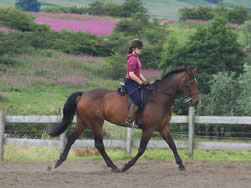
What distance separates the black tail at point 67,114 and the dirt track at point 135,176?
85cm

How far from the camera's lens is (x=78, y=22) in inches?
2329

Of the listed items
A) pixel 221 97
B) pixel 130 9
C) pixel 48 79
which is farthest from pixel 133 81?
pixel 130 9

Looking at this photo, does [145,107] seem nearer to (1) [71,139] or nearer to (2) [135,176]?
(2) [135,176]

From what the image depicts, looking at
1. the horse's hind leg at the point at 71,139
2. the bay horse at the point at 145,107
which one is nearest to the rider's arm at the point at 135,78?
the bay horse at the point at 145,107

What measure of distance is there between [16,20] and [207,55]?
78.3 feet

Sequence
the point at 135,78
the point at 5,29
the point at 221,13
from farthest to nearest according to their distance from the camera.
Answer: the point at 221,13
the point at 5,29
the point at 135,78

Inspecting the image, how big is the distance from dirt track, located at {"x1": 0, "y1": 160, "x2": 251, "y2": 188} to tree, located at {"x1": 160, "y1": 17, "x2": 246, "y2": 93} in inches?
775

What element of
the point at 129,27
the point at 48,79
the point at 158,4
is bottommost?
the point at 158,4

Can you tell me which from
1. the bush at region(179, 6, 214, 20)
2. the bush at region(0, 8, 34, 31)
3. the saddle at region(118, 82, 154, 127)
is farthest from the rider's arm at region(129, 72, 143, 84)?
the bush at region(179, 6, 214, 20)

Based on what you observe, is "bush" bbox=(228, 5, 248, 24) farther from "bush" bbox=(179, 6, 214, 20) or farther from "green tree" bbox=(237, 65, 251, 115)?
"green tree" bbox=(237, 65, 251, 115)

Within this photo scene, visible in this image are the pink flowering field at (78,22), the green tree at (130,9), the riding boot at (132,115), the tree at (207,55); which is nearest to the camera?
the riding boot at (132,115)

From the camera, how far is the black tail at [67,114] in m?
11.9

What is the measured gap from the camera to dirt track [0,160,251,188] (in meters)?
9.25

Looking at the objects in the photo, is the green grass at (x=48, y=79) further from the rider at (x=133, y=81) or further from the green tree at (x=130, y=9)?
the green tree at (x=130, y=9)
